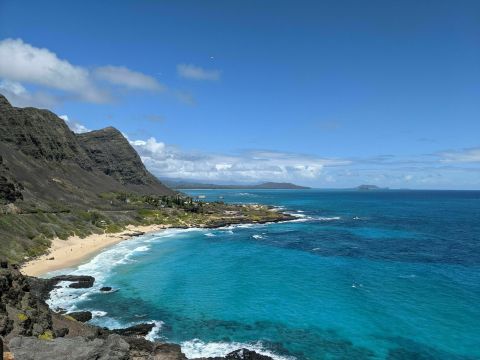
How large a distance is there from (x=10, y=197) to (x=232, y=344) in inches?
3091

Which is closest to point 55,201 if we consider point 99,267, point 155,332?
point 99,267

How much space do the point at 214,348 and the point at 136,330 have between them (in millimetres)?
8361

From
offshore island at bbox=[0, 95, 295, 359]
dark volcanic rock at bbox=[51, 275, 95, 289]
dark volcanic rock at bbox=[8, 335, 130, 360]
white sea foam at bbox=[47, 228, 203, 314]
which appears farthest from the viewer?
dark volcanic rock at bbox=[51, 275, 95, 289]

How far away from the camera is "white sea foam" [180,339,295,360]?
36.2 m

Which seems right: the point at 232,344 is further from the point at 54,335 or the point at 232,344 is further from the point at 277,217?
the point at 277,217

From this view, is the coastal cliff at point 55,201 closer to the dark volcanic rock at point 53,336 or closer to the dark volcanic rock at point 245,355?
the dark volcanic rock at point 53,336

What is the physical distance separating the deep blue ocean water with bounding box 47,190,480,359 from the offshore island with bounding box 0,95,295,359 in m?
4.52

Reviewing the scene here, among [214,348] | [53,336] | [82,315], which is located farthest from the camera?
[82,315]

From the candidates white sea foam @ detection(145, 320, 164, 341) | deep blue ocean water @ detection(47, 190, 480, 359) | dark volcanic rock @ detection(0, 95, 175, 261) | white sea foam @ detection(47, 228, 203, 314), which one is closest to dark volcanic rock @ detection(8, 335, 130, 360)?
deep blue ocean water @ detection(47, 190, 480, 359)

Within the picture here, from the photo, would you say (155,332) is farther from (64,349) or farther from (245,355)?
(64,349)

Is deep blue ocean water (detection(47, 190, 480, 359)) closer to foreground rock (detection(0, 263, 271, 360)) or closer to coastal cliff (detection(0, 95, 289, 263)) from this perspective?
foreground rock (detection(0, 263, 271, 360))

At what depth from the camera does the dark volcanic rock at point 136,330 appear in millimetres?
39941

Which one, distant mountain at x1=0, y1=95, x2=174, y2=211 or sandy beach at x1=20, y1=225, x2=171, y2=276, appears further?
distant mountain at x1=0, y1=95, x2=174, y2=211

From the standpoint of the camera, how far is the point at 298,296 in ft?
177
